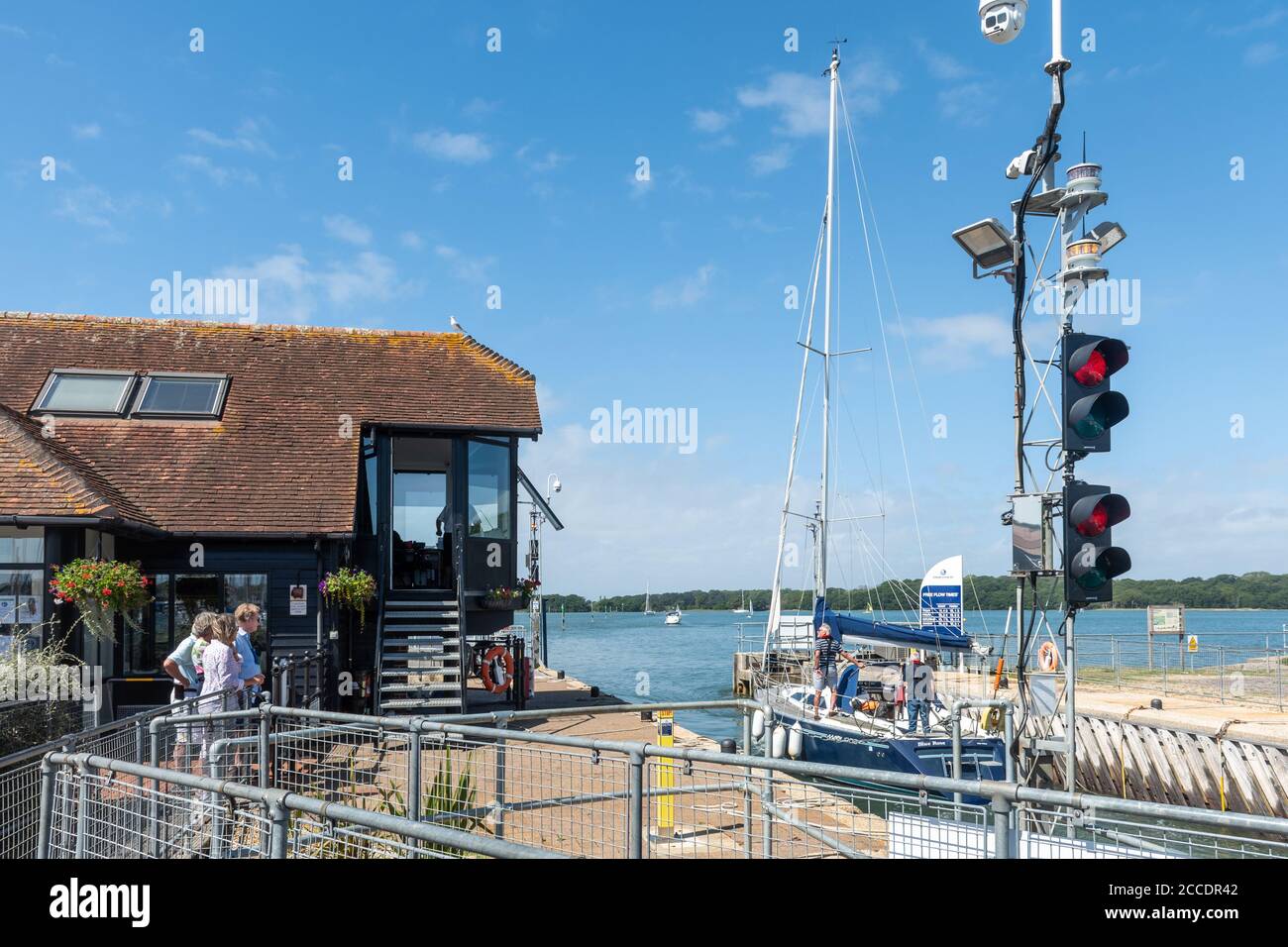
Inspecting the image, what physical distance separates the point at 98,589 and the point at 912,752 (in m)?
11.6

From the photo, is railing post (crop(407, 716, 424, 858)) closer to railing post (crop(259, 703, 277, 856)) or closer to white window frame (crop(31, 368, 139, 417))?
railing post (crop(259, 703, 277, 856))

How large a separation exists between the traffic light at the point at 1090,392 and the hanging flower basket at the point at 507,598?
1256 cm

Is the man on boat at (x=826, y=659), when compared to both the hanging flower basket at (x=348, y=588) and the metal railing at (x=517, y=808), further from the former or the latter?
the metal railing at (x=517, y=808)

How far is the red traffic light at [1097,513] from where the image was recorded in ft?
21.3

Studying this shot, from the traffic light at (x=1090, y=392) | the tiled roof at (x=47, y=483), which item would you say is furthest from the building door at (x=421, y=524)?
the traffic light at (x=1090, y=392)

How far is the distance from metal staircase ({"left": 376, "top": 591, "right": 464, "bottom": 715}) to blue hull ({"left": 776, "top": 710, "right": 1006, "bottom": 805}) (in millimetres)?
5885

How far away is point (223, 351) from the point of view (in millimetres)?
19500

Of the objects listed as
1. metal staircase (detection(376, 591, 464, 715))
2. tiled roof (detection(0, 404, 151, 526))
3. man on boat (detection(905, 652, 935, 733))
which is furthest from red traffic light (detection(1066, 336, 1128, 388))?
tiled roof (detection(0, 404, 151, 526))

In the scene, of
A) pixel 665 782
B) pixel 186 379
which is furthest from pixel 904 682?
pixel 186 379

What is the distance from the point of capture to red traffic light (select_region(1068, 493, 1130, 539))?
6484 mm

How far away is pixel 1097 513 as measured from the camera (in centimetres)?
648

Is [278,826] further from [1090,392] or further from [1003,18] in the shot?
[1003,18]
